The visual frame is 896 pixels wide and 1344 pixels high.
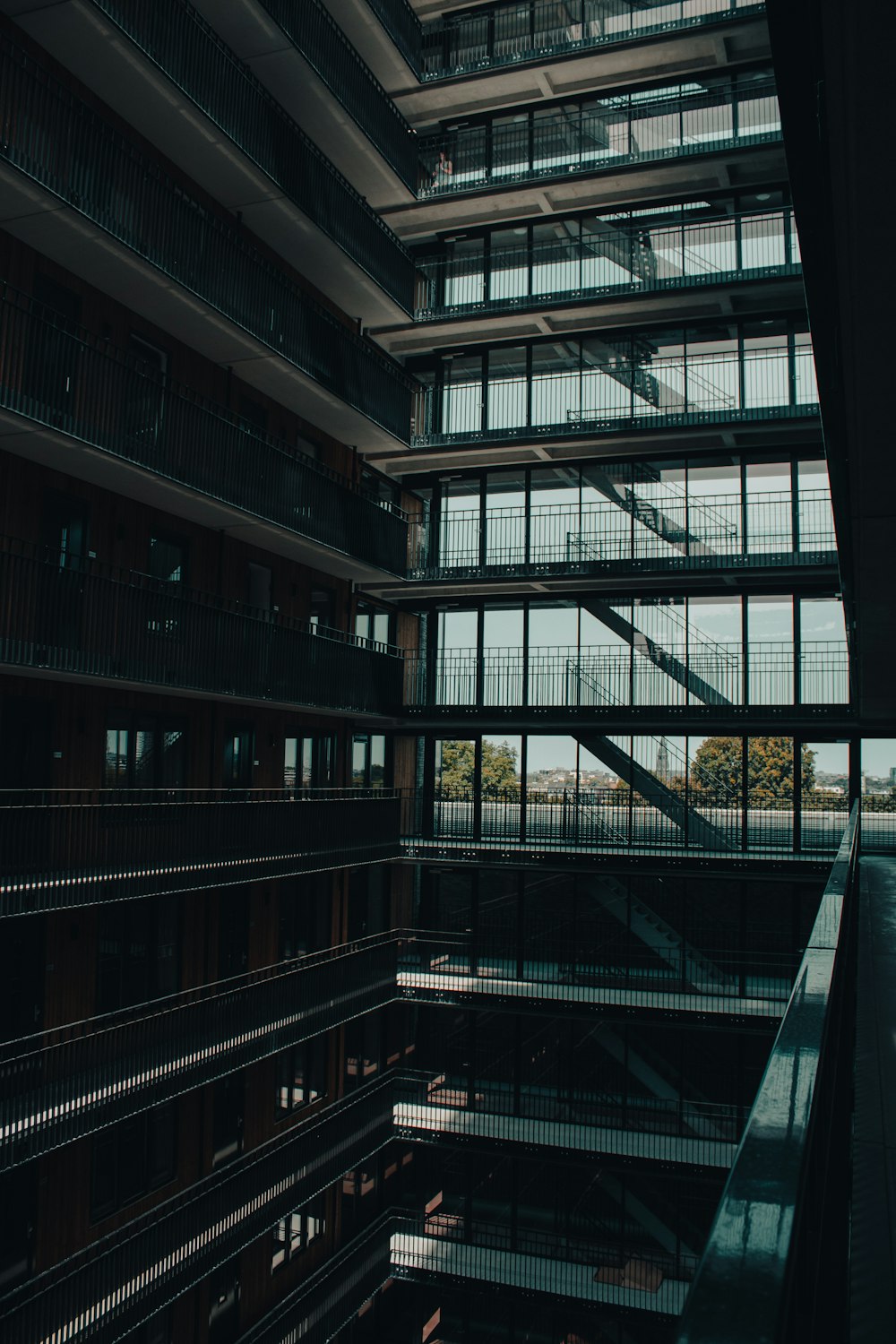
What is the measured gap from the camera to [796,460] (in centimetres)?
2052

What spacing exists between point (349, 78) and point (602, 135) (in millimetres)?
5736

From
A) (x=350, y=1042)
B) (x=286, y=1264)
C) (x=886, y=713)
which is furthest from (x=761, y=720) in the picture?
(x=286, y=1264)

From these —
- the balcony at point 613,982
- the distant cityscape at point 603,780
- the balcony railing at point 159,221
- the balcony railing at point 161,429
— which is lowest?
the balcony at point 613,982

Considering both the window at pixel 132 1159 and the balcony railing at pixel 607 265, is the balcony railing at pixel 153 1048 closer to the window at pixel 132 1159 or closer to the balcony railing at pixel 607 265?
the window at pixel 132 1159

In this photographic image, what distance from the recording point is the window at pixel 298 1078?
18.2 m

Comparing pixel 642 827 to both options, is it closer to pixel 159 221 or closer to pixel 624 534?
pixel 624 534

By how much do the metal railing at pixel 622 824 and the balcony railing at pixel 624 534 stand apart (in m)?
4.76

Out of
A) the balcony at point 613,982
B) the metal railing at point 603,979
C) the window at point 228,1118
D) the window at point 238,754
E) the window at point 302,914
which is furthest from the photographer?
the metal railing at point 603,979

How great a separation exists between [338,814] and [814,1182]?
56.6ft

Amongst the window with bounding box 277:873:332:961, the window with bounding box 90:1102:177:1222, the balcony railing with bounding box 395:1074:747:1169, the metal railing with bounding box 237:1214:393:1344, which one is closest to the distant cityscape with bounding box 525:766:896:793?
the window with bounding box 277:873:332:961

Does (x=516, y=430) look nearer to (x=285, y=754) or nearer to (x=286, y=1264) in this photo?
(x=285, y=754)

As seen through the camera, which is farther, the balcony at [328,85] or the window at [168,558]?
the window at [168,558]

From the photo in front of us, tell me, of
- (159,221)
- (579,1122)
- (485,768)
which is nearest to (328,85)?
(159,221)

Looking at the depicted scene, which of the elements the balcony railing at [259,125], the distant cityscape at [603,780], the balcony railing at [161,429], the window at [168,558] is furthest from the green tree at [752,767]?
the window at [168,558]
